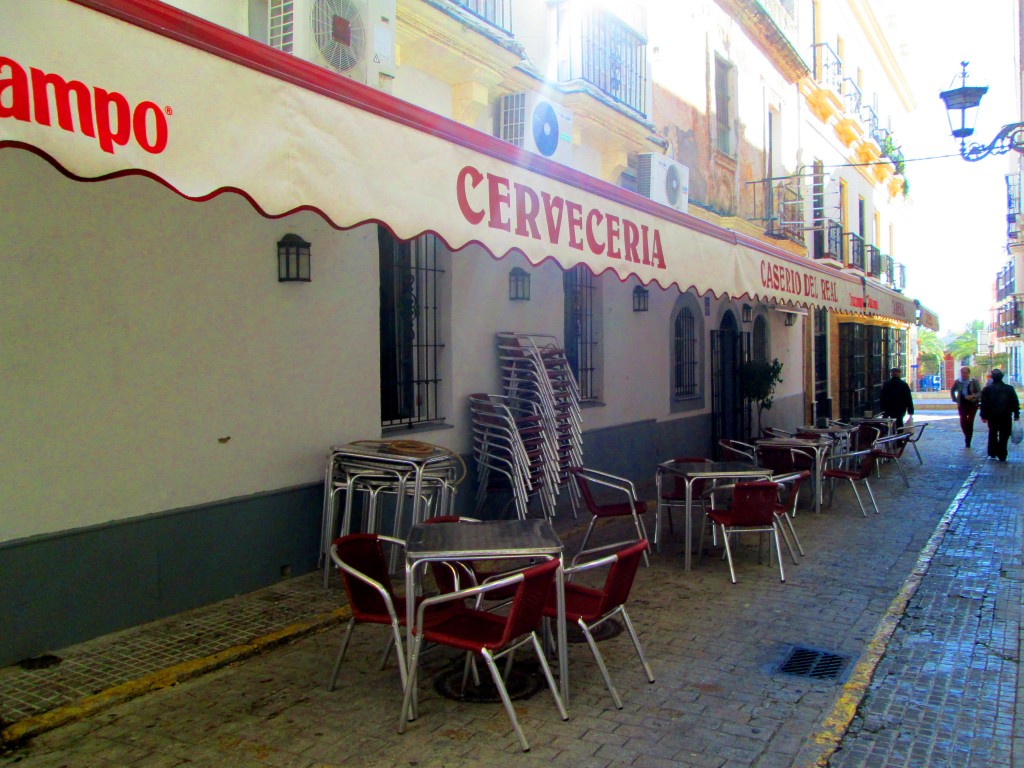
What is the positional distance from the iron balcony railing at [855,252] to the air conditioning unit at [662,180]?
1162 centimetres

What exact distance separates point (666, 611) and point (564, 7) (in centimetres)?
744

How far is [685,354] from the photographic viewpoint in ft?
45.3

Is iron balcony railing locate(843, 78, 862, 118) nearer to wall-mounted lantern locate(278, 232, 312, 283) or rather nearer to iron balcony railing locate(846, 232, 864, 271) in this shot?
iron balcony railing locate(846, 232, 864, 271)

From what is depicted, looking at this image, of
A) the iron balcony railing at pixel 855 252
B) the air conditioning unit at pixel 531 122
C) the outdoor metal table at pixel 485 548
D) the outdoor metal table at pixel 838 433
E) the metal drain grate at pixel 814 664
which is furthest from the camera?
the iron balcony railing at pixel 855 252

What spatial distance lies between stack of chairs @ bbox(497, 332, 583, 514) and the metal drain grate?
360cm

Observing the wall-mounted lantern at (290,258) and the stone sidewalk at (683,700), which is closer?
the stone sidewalk at (683,700)

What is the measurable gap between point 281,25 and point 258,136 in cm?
337

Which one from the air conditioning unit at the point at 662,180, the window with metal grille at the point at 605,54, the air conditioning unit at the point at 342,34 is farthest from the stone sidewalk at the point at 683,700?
the air conditioning unit at the point at 662,180

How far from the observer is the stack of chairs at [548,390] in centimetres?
843

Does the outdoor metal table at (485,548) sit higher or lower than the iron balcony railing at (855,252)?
lower

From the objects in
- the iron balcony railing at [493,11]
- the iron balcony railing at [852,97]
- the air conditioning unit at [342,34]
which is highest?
the iron balcony railing at [852,97]

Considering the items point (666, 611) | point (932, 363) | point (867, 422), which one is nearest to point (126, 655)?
point (666, 611)

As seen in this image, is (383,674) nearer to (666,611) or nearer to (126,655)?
(126,655)

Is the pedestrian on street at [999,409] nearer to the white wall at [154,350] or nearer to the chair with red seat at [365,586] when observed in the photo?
the white wall at [154,350]
